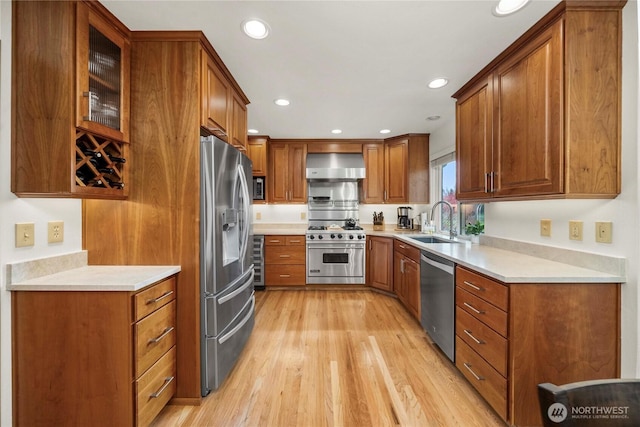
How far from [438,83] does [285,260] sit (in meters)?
2.96

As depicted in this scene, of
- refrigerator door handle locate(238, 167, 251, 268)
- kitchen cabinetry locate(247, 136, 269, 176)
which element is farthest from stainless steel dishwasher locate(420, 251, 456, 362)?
kitchen cabinetry locate(247, 136, 269, 176)

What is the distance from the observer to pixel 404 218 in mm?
4449

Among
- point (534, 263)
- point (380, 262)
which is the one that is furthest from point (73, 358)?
point (380, 262)

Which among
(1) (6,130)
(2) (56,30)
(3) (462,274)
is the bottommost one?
(3) (462,274)

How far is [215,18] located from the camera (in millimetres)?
1558

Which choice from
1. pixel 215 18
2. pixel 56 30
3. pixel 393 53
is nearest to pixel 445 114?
pixel 393 53

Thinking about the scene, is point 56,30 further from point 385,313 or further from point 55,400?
point 385,313

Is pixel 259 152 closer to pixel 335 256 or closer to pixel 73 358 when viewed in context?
pixel 335 256

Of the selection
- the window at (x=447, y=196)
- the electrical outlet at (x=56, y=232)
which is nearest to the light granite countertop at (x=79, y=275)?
the electrical outlet at (x=56, y=232)

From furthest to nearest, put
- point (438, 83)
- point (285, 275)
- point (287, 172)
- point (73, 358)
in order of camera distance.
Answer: point (287, 172), point (285, 275), point (438, 83), point (73, 358)

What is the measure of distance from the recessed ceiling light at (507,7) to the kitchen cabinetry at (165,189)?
1.75 metres

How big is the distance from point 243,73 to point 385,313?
290 cm

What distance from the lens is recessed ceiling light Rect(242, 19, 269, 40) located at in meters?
1.58

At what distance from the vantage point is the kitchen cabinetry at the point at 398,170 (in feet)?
13.5
